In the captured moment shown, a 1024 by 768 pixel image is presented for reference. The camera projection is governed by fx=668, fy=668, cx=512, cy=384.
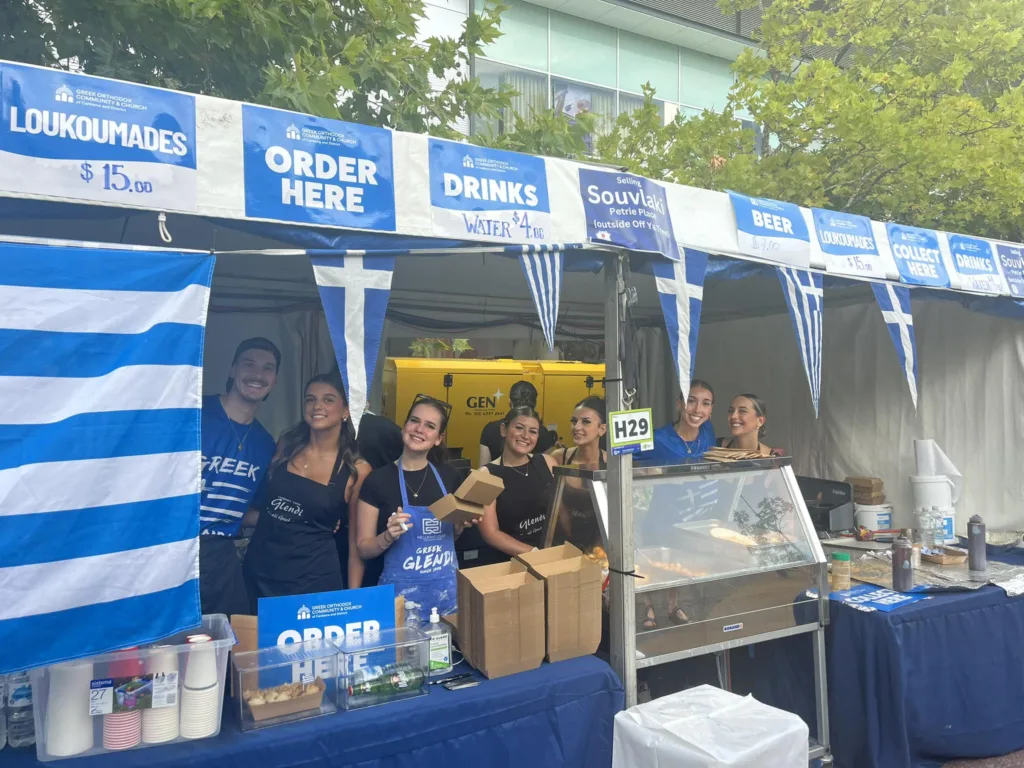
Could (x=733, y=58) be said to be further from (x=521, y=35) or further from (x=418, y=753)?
(x=418, y=753)

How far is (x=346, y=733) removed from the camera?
6.86 feet

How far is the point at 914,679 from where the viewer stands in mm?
3201

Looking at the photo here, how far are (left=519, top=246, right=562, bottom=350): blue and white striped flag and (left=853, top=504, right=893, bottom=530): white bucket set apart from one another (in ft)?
12.4

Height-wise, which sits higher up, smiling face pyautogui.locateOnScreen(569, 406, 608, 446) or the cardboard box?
smiling face pyautogui.locateOnScreen(569, 406, 608, 446)

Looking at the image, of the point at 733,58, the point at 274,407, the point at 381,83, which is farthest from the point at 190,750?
the point at 733,58

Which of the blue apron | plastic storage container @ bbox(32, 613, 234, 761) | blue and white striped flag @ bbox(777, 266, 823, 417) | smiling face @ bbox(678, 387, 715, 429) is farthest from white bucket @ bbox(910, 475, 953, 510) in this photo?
plastic storage container @ bbox(32, 613, 234, 761)

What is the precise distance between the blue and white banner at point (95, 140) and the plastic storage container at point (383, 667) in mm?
1544

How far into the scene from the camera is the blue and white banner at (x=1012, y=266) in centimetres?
442

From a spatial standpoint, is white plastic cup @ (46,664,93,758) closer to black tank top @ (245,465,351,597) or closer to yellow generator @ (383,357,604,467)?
black tank top @ (245,465,351,597)

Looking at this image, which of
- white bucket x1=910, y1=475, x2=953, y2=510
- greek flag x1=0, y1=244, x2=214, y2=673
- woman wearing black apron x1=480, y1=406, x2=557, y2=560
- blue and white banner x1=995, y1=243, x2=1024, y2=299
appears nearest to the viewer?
greek flag x1=0, y1=244, x2=214, y2=673

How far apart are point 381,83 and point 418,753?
6574 millimetres

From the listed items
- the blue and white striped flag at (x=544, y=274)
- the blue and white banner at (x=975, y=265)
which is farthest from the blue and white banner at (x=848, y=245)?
the blue and white striped flag at (x=544, y=274)

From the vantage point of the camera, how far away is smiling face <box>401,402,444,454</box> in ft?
9.89

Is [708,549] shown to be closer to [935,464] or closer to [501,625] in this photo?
[501,625]
